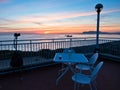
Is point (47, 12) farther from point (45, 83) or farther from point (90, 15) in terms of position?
point (45, 83)

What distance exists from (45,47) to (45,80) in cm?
203

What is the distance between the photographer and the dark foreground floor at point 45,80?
3625mm

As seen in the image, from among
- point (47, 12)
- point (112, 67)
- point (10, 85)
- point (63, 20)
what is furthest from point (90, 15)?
point (10, 85)

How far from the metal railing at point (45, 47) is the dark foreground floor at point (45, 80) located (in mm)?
823

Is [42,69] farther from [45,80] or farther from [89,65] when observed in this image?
[89,65]

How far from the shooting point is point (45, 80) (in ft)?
13.6

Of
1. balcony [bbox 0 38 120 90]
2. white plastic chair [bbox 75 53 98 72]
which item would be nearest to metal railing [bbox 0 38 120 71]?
balcony [bbox 0 38 120 90]

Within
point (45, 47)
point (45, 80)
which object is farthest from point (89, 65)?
point (45, 47)

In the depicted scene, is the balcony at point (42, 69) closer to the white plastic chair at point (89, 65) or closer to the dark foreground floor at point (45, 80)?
the dark foreground floor at point (45, 80)

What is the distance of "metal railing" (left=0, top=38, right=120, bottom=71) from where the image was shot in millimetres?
5095

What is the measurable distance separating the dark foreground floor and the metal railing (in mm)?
823

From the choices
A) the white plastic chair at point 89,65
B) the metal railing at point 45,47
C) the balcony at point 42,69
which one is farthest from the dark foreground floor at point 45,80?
the metal railing at point 45,47

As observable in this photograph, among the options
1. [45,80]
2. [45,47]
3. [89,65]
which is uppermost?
[45,47]

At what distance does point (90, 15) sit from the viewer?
9.14 metres
